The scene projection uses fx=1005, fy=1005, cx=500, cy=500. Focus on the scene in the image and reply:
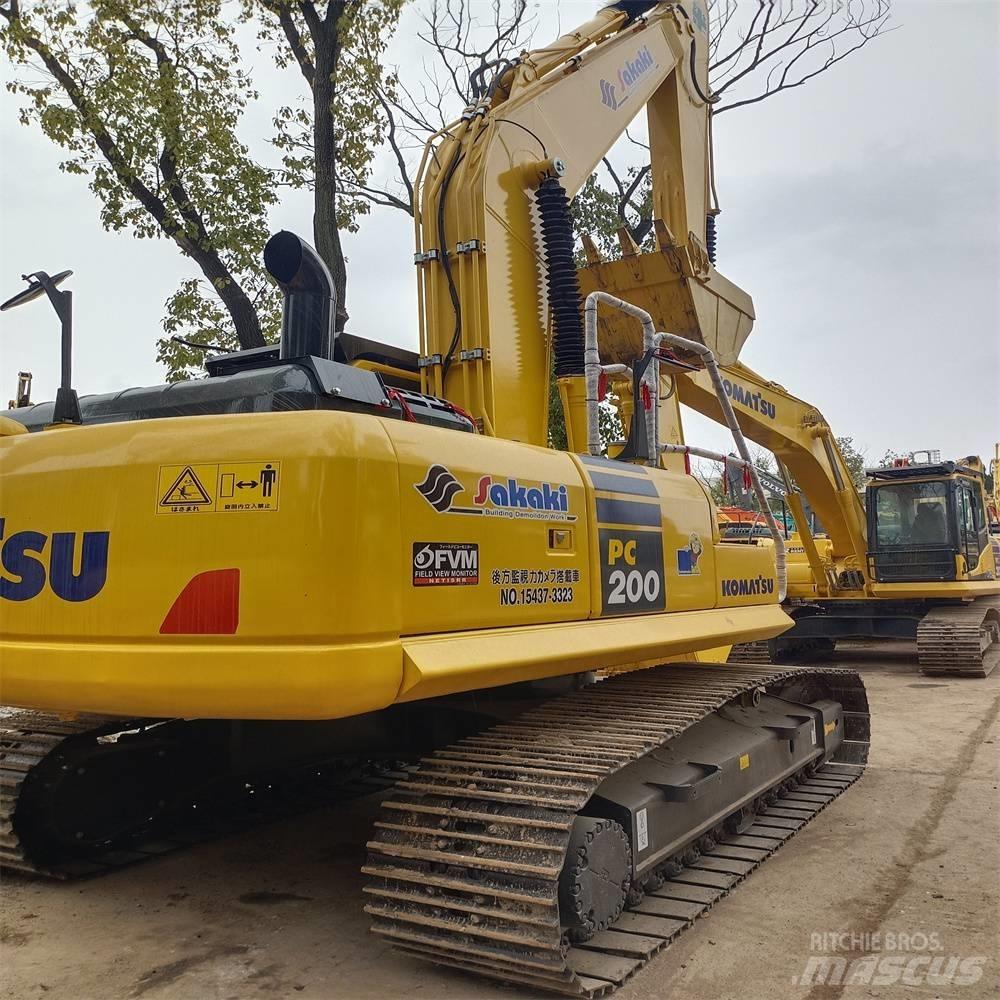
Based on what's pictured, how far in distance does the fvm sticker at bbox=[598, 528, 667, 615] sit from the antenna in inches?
77.5

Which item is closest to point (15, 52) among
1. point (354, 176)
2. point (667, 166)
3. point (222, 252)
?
point (222, 252)

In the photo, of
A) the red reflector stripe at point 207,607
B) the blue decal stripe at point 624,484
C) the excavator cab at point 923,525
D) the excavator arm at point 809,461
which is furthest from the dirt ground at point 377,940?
the excavator cab at point 923,525

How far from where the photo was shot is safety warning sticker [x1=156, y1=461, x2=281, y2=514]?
288 centimetres

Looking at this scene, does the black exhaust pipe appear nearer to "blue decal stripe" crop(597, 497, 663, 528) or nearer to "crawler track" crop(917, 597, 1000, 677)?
"blue decal stripe" crop(597, 497, 663, 528)

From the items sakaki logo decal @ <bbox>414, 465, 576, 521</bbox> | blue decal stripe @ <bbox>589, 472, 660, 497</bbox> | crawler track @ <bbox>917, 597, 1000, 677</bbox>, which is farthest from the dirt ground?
crawler track @ <bbox>917, 597, 1000, 677</bbox>

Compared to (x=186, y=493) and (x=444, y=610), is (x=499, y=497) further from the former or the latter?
(x=186, y=493)

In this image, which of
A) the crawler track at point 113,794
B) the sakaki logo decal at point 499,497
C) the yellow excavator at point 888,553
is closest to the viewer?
the sakaki logo decal at point 499,497

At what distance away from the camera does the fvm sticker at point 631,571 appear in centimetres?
380

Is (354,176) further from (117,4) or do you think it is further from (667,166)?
(667,166)

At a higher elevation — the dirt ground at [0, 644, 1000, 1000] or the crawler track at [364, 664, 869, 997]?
the crawler track at [364, 664, 869, 997]

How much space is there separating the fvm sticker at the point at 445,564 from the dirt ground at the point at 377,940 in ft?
4.13

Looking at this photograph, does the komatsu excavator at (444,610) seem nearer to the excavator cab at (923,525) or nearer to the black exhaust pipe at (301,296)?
Result: the black exhaust pipe at (301,296)

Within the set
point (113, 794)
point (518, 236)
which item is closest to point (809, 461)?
point (518, 236)

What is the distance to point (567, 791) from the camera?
3197 mm
